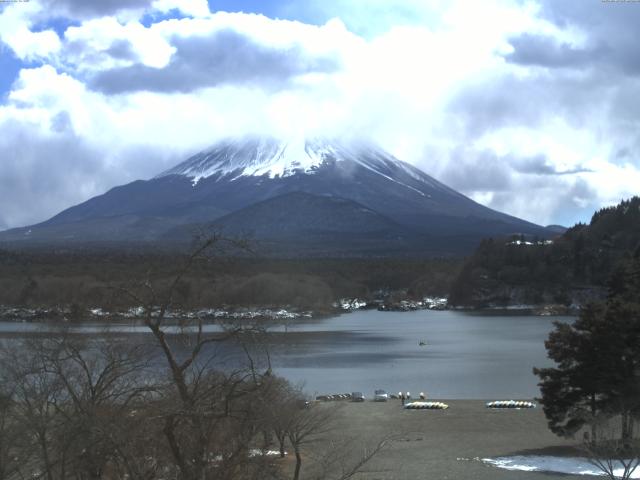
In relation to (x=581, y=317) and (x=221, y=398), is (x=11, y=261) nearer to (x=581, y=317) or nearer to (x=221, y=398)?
(x=581, y=317)

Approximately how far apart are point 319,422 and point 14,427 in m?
10.4

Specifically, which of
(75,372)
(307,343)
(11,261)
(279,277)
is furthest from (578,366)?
(11,261)

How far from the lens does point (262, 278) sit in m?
78.5

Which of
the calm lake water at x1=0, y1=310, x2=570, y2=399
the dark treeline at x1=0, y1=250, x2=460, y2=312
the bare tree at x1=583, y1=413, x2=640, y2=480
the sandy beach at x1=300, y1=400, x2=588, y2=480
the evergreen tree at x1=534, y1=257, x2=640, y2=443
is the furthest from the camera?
the dark treeline at x1=0, y1=250, x2=460, y2=312

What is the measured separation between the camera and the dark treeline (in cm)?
5912

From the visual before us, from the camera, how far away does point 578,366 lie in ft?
61.4

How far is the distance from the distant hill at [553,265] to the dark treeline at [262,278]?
14900 mm

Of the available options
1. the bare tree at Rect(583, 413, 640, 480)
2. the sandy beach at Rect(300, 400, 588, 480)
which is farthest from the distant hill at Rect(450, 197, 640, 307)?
the bare tree at Rect(583, 413, 640, 480)

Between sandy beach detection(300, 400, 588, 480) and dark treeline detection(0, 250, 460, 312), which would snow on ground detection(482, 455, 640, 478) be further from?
dark treeline detection(0, 250, 460, 312)

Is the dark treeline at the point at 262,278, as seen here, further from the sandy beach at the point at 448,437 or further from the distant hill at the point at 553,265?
the distant hill at the point at 553,265

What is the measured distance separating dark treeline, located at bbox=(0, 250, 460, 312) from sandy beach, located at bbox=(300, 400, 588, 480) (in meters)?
Result: 5.77

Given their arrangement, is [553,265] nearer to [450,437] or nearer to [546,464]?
[450,437]

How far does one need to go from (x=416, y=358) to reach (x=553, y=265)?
223 ft

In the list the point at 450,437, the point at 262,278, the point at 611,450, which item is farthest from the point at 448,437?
the point at 262,278
